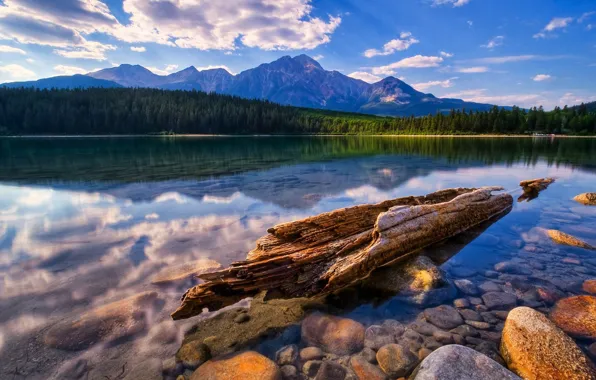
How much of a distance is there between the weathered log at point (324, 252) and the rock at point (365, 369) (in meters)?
2.48

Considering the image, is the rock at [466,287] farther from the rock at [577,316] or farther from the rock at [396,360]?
the rock at [396,360]

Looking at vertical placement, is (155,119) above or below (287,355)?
above

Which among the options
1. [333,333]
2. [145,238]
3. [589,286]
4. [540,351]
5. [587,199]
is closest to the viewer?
[540,351]

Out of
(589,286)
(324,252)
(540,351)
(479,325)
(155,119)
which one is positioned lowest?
(479,325)

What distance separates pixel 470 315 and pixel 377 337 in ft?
8.82

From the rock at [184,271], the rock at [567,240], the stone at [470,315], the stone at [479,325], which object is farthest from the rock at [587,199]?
the rock at [184,271]

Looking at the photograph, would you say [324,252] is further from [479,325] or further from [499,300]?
[499,300]

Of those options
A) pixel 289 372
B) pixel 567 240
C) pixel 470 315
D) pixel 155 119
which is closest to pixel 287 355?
pixel 289 372

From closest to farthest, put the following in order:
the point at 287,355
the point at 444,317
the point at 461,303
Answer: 1. the point at 287,355
2. the point at 444,317
3. the point at 461,303

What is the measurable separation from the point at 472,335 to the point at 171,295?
7881 millimetres

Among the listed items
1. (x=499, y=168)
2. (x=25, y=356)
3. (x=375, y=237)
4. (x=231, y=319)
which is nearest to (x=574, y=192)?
(x=499, y=168)

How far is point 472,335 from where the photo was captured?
715cm

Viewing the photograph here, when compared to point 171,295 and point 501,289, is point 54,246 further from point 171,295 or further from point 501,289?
point 501,289

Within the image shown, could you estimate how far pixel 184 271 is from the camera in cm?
1038
